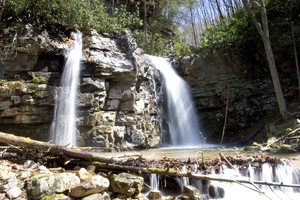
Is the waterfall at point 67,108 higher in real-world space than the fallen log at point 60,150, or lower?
higher

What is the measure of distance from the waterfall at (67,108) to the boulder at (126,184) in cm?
486

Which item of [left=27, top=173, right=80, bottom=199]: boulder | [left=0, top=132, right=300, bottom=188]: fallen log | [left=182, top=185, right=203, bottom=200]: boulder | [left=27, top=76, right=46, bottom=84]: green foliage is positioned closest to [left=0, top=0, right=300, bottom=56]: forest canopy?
[left=27, top=76, right=46, bottom=84]: green foliage

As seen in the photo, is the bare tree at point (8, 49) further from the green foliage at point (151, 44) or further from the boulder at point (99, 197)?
the green foliage at point (151, 44)

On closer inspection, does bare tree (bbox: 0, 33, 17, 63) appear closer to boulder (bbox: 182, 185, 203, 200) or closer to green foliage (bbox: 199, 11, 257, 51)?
boulder (bbox: 182, 185, 203, 200)

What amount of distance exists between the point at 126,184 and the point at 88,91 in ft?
18.9

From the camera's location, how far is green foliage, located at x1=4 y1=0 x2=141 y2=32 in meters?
11.0

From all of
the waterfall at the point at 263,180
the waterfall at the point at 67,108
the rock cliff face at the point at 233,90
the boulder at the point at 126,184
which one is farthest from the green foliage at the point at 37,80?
the rock cliff face at the point at 233,90

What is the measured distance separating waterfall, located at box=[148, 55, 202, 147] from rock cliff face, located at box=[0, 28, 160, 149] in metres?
1.98

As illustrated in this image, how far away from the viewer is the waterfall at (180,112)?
44.4 ft

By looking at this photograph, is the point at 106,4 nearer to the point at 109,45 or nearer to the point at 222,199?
the point at 109,45

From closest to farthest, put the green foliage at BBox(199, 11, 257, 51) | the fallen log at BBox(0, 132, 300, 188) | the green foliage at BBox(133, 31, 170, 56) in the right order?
the fallen log at BBox(0, 132, 300, 188)
the green foliage at BBox(199, 11, 257, 51)
the green foliage at BBox(133, 31, 170, 56)

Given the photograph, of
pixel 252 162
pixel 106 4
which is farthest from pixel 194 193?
pixel 106 4

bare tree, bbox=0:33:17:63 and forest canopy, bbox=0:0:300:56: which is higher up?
forest canopy, bbox=0:0:300:56

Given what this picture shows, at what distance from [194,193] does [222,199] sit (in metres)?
0.76
